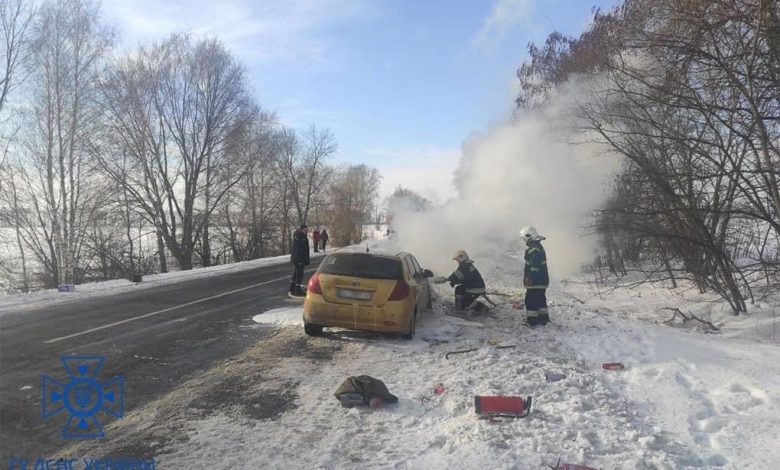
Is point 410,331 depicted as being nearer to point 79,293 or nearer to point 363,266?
point 363,266

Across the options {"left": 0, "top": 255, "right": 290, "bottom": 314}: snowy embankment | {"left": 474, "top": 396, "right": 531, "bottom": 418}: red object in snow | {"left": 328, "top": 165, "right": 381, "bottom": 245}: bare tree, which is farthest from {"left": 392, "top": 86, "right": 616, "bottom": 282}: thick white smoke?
{"left": 328, "top": 165, "right": 381, "bottom": 245}: bare tree

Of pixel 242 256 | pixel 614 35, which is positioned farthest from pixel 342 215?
pixel 614 35

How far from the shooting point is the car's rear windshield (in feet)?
26.3

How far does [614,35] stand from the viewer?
1020 cm

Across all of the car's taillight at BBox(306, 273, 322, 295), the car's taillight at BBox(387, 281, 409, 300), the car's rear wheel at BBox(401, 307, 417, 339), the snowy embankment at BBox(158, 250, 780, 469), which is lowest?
the snowy embankment at BBox(158, 250, 780, 469)

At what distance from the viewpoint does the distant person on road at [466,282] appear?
10257 millimetres

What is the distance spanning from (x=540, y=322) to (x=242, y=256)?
124 feet

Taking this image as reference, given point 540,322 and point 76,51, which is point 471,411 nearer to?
point 540,322

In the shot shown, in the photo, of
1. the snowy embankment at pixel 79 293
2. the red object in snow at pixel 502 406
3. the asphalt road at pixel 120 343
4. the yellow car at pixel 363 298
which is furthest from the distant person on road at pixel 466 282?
the snowy embankment at pixel 79 293

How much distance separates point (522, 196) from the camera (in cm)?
1769

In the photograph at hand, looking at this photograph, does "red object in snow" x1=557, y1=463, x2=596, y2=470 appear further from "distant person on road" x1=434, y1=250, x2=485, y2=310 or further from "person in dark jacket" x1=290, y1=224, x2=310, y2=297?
"person in dark jacket" x1=290, y1=224, x2=310, y2=297

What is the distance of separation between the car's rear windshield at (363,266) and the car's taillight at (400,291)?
0.52ft

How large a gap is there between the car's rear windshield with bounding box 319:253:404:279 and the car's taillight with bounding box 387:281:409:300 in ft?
0.52

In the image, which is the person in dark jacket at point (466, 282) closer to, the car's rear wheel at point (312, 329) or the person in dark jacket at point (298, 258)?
the car's rear wheel at point (312, 329)
